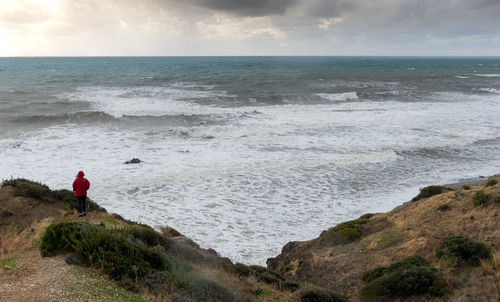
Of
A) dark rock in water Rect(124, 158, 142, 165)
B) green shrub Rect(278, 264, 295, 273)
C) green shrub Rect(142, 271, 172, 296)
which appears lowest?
green shrub Rect(278, 264, 295, 273)

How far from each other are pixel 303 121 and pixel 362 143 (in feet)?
28.8

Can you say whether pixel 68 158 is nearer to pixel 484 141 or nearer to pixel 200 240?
pixel 200 240

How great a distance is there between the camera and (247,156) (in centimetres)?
2234

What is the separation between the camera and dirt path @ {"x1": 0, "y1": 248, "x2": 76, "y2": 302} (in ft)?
19.4

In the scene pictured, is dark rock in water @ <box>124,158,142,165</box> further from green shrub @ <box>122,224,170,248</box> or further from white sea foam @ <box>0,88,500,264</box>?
green shrub @ <box>122,224,170,248</box>

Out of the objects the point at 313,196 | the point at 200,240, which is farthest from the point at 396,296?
the point at 313,196

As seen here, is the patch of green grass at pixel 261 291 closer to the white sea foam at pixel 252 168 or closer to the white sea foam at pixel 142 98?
the white sea foam at pixel 252 168

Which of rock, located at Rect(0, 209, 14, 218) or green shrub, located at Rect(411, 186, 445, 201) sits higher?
rock, located at Rect(0, 209, 14, 218)

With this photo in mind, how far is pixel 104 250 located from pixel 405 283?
656 cm

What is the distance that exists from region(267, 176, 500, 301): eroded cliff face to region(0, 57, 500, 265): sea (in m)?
1.85

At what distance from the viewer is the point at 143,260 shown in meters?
7.23

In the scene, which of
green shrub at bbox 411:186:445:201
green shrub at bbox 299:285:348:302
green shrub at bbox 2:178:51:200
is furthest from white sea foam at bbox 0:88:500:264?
green shrub at bbox 299:285:348:302

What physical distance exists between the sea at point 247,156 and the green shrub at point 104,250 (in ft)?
15.4

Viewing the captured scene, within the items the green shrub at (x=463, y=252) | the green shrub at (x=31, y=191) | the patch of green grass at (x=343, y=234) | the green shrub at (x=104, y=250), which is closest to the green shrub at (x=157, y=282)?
the green shrub at (x=104, y=250)
